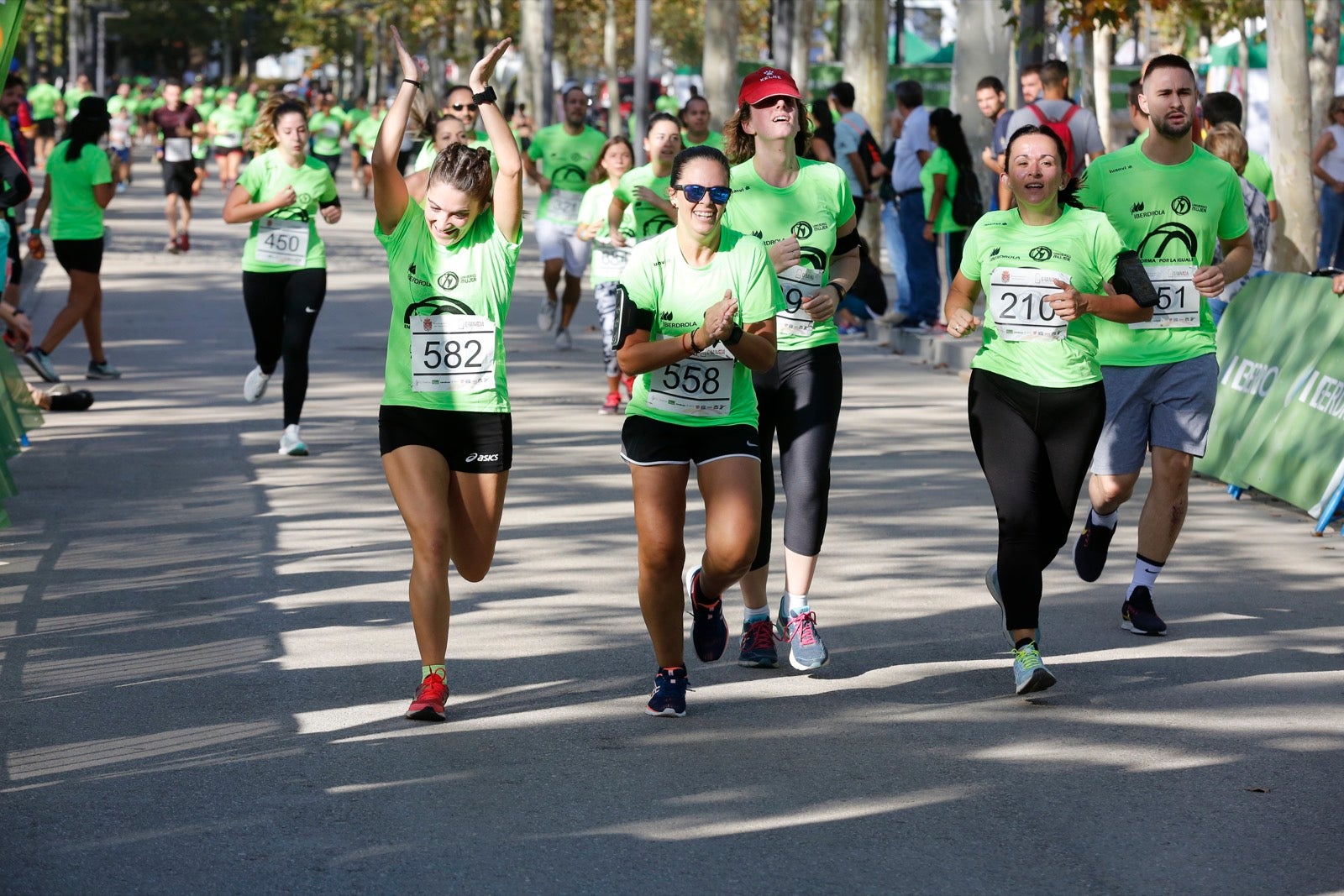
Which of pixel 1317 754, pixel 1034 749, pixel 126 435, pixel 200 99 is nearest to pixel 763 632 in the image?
pixel 1034 749

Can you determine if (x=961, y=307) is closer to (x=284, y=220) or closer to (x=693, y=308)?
(x=693, y=308)

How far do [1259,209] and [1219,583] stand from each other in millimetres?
2897

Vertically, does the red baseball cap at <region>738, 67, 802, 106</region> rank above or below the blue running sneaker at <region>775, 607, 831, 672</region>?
above

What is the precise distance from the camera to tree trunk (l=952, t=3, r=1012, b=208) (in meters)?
19.2

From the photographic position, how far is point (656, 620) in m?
6.24

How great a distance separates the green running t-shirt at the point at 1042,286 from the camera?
6.54m

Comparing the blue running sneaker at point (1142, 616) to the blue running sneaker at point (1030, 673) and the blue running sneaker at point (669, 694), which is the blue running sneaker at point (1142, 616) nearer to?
the blue running sneaker at point (1030, 673)

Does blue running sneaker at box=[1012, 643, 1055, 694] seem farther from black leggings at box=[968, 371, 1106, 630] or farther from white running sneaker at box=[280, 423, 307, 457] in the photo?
white running sneaker at box=[280, 423, 307, 457]

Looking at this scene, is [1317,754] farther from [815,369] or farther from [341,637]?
[341,637]

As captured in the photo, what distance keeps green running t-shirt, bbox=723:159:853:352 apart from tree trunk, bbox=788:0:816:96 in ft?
84.2

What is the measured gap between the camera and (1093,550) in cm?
772

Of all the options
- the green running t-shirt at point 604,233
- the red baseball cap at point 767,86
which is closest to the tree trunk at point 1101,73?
the green running t-shirt at point 604,233

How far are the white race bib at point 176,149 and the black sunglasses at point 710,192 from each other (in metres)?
20.5

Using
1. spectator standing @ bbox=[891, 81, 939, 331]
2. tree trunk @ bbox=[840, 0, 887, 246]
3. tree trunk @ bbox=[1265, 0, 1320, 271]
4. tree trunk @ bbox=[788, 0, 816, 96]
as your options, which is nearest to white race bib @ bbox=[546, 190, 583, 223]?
spectator standing @ bbox=[891, 81, 939, 331]
